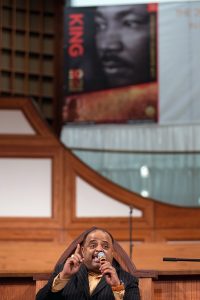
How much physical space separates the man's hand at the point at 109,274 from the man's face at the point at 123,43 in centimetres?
458

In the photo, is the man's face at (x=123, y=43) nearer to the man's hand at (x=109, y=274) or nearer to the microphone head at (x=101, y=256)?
the microphone head at (x=101, y=256)

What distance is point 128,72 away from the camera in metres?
6.98

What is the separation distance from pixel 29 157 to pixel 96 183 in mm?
541

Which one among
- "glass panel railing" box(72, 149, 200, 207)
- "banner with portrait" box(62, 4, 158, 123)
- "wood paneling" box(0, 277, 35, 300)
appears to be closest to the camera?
"wood paneling" box(0, 277, 35, 300)

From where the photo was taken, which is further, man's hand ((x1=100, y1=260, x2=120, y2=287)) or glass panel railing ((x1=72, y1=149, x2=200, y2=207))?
glass panel railing ((x1=72, y1=149, x2=200, y2=207))

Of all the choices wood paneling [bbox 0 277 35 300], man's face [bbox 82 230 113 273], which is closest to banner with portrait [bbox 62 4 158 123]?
wood paneling [bbox 0 277 35 300]

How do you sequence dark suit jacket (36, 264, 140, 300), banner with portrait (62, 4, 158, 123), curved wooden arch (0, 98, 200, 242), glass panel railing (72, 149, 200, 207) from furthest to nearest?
banner with portrait (62, 4, 158, 123) → glass panel railing (72, 149, 200, 207) → curved wooden arch (0, 98, 200, 242) → dark suit jacket (36, 264, 140, 300)

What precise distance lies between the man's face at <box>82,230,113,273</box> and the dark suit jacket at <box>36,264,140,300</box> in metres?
0.05

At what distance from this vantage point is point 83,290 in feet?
8.78

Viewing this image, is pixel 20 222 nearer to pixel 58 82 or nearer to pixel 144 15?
pixel 58 82

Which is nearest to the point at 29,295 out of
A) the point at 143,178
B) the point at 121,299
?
the point at 121,299

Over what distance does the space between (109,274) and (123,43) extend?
15.6 feet

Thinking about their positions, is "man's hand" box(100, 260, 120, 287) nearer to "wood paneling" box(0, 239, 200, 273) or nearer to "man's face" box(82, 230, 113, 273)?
"man's face" box(82, 230, 113, 273)

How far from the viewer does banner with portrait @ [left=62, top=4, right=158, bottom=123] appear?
6.94 metres
